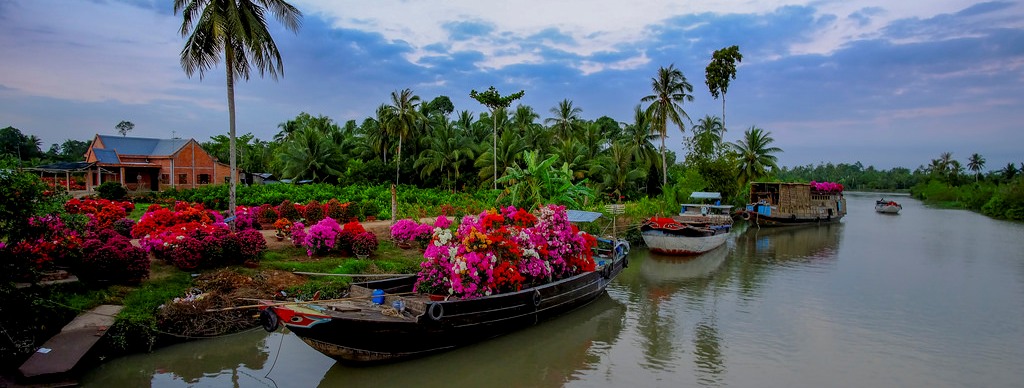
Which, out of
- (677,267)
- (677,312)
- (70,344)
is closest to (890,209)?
(677,267)

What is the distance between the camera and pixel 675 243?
20156 mm

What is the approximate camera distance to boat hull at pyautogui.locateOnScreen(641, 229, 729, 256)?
789 inches

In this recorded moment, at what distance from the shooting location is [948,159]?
266ft

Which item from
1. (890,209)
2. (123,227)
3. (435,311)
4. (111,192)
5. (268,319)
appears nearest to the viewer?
(268,319)

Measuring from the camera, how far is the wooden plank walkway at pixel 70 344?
676cm

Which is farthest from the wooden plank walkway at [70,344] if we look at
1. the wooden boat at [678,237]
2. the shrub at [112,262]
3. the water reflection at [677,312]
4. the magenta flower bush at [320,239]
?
the wooden boat at [678,237]

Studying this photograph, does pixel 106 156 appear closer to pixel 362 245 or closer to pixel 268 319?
pixel 362 245

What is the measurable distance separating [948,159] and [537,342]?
95258mm

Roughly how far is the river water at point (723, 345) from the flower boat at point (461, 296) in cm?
47

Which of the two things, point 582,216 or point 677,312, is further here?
point 582,216

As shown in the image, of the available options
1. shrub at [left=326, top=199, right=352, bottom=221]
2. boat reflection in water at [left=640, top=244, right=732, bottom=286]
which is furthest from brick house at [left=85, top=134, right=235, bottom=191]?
boat reflection in water at [left=640, top=244, right=732, bottom=286]

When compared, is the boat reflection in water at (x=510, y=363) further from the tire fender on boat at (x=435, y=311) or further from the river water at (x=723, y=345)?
the tire fender on boat at (x=435, y=311)

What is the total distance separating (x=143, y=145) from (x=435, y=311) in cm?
3700

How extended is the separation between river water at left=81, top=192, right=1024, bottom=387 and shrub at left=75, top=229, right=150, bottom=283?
1899 millimetres
